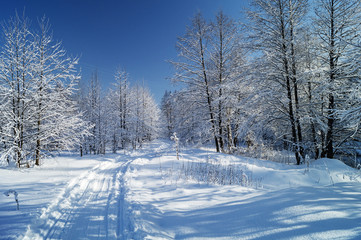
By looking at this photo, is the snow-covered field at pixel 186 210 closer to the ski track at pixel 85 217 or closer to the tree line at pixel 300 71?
the ski track at pixel 85 217

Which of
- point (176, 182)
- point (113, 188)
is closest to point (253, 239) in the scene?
point (176, 182)

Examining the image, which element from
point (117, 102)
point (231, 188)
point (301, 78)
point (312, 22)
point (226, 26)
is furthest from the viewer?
point (117, 102)

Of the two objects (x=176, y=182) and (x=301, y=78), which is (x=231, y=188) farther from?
(x=301, y=78)

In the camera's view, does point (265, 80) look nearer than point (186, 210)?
No

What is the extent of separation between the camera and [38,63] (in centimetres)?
744

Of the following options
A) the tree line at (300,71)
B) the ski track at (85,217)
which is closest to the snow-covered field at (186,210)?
the ski track at (85,217)

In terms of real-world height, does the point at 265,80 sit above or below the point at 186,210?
above

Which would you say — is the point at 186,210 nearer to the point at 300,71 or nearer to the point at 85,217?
the point at 85,217

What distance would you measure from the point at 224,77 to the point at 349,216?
914cm

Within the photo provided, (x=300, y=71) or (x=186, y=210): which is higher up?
(x=300, y=71)

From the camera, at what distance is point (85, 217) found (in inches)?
114

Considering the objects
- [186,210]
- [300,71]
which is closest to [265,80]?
[300,71]

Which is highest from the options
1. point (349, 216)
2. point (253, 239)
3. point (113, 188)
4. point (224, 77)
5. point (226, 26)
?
point (226, 26)

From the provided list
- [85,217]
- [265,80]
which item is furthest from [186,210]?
[265,80]
